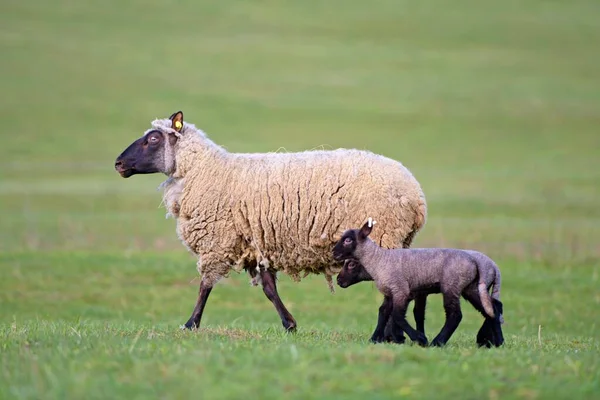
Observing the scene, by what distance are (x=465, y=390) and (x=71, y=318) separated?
11.9m

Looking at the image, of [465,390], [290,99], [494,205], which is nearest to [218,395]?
[465,390]

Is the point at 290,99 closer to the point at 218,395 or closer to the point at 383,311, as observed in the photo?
the point at 383,311

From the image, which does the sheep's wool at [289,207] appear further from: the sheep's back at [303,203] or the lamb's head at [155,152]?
the lamb's head at [155,152]

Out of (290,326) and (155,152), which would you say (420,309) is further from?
(155,152)

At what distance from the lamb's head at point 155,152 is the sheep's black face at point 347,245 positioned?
3.28 meters

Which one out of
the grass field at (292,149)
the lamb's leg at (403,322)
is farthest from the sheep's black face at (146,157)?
the lamb's leg at (403,322)

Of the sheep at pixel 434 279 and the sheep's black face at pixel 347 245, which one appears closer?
the sheep at pixel 434 279

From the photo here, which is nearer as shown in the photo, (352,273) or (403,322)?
(403,322)

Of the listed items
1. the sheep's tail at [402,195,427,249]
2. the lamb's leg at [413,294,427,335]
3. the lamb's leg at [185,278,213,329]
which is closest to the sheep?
the lamb's leg at [413,294,427,335]

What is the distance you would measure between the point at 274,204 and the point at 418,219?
1800mm

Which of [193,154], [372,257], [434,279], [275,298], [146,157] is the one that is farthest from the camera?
[146,157]

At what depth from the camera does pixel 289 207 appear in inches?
499

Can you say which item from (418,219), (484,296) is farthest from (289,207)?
(484,296)

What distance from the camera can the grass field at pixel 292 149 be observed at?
827cm
